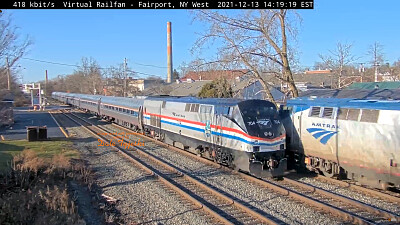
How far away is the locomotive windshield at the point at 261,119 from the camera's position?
503 inches

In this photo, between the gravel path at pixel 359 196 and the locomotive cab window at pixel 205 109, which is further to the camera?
the locomotive cab window at pixel 205 109

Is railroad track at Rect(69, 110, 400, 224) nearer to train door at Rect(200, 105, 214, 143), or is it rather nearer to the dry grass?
train door at Rect(200, 105, 214, 143)

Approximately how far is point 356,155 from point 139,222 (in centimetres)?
721

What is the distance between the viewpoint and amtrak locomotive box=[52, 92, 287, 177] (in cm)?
1261

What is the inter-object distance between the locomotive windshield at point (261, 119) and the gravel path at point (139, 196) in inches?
152

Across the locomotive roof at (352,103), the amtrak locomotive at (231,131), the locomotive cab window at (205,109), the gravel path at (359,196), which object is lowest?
the gravel path at (359,196)

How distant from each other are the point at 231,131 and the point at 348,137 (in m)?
4.25

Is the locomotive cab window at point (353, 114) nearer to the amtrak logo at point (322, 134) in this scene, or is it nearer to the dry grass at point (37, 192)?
the amtrak logo at point (322, 134)

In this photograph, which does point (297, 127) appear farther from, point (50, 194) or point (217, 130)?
point (50, 194)

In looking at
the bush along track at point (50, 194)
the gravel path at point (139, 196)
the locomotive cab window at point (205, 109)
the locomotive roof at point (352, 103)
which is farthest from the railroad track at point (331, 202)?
the bush along track at point (50, 194)

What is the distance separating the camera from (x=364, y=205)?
925 cm

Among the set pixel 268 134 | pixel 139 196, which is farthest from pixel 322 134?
pixel 139 196

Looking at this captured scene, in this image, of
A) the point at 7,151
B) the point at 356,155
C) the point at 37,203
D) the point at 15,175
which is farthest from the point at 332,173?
the point at 7,151

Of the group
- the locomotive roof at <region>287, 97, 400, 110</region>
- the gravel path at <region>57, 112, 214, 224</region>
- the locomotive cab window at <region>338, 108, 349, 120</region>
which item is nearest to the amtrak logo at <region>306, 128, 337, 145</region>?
the locomotive cab window at <region>338, 108, 349, 120</region>
